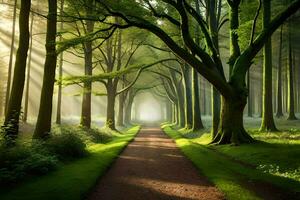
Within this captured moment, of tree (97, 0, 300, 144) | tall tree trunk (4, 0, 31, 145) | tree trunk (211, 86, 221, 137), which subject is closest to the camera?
tall tree trunk (4, 0, 31, 145)

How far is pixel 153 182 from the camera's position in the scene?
10305 millimetres

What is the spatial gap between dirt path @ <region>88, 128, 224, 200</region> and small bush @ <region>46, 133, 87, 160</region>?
1.88 metres

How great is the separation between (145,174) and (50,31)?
9800 mm

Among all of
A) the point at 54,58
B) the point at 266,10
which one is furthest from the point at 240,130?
the point at 54,58

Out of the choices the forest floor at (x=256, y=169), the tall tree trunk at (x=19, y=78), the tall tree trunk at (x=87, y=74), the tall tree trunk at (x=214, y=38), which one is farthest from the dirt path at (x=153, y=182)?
the tall tree trunk at (x=87, y=74)

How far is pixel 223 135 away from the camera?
63.7 feet

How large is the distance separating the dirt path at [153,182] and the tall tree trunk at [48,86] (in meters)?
4.38

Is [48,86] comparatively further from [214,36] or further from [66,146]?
[214,36]

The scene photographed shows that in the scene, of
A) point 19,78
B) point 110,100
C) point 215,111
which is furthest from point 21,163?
point 110,100

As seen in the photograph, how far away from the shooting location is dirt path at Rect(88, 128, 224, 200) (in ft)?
28.3

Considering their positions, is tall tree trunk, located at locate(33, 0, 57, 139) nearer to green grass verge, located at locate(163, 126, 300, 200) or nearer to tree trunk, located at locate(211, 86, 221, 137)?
green grass verge, located at locate(163, 126, 300, 200)

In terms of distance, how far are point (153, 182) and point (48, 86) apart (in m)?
9.04

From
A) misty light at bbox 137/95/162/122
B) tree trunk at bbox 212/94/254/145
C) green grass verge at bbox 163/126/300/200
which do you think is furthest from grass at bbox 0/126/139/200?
misty light at bbox 137/95/162/122

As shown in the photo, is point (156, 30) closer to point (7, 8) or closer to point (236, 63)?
point (236, 63)
